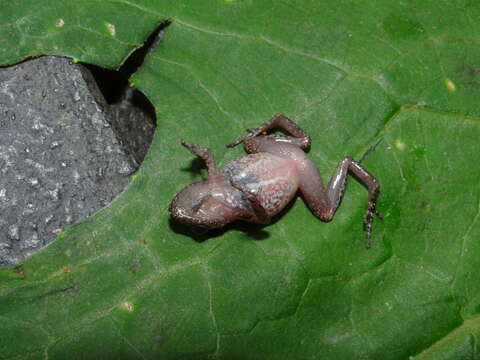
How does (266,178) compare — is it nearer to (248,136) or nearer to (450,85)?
(248,136)

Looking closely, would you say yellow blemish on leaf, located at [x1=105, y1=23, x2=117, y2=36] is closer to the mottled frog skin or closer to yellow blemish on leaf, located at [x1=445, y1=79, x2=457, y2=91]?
the mottled frog skin

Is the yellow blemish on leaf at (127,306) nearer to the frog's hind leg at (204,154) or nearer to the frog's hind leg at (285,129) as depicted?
the frog's hind leg at (204,154)

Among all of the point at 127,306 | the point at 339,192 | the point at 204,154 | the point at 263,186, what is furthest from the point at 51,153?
the point at 339,192

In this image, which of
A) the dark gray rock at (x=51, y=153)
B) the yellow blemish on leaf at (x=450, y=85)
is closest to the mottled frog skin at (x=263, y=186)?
the dark gray rock at (x=51, y=153)

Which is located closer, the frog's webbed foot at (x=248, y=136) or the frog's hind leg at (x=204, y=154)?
the frog's hind leg at (x=204, y=154)

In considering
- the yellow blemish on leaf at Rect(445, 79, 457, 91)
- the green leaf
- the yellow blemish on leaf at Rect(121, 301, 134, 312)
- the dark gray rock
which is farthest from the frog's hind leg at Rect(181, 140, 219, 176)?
the yellow blemish on leaf at Rect(445, 79, 457, 91)
